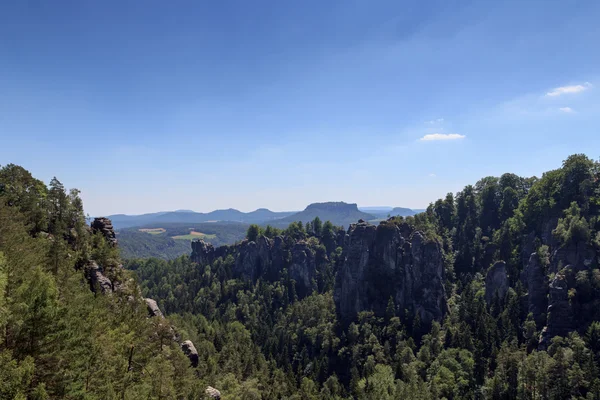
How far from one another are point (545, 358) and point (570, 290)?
22.1m

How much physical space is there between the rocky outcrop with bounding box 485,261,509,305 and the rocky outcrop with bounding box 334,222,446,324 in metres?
13.3

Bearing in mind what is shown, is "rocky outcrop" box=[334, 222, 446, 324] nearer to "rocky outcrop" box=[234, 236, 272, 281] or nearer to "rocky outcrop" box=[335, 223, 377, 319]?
"rocky outcrop" box=[335, 223, 377, 319]

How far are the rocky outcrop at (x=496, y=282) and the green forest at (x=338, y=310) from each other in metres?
0.35

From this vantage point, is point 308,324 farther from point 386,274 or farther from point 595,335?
point 595,335

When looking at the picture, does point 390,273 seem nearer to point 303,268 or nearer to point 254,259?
point 303,268

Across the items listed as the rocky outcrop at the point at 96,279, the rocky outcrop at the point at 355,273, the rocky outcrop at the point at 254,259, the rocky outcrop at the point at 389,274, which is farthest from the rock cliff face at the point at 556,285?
the rocky outcrop at the point at 254,259

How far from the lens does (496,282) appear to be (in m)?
106

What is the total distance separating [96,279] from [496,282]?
10373 cm

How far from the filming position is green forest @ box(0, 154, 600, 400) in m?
30.4

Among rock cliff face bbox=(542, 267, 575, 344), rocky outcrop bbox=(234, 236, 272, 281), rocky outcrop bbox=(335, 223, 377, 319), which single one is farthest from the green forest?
rocky outcrop bbox=(234, 236, 272, 281)

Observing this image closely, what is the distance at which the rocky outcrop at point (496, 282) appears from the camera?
104 metres

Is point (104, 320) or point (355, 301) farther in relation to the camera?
point (355, 301)

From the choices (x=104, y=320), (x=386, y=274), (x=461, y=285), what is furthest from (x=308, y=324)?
(x=104, y=320)

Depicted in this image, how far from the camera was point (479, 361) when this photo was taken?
275 ft
